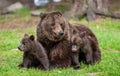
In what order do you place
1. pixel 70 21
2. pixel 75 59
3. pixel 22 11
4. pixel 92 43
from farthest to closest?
1. pixel 22 11
2. pixel 70 21
3. pixel 92 43
4. pixel 75 59

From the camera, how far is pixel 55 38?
8.65 m

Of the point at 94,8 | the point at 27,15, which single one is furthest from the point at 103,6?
the point at 27,15

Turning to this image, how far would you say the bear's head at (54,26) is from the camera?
855 cm

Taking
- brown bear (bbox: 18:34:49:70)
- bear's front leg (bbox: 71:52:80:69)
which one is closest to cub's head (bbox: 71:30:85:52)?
bear's front leg (bbox: 71:52:80:69)

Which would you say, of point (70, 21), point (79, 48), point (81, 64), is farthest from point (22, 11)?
point (79, 48)

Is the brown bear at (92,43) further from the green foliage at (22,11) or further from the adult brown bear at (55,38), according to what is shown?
the green foliage at (22,11)

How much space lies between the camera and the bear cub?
860 centimetres

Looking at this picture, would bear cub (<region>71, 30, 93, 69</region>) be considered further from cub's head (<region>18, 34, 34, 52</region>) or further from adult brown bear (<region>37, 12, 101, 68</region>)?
cub's head (<region>18, 34, 34, 52</region>)

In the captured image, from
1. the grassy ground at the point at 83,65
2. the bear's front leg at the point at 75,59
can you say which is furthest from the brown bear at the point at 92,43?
the bear's front leg at the point at 75,59

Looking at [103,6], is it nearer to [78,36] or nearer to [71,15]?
[71,15]

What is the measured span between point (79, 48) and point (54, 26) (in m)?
0.67

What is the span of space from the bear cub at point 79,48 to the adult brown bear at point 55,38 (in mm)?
134

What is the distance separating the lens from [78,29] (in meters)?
9.21

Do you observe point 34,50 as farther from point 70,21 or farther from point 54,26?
point 70,21
